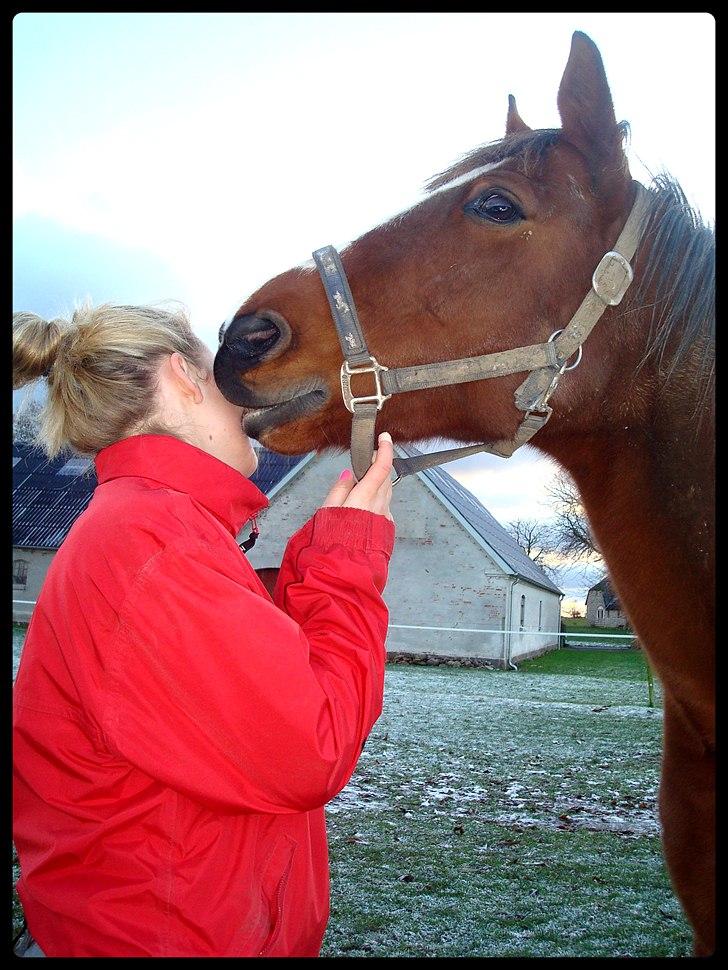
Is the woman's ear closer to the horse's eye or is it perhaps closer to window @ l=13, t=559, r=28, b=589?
the horse's eye

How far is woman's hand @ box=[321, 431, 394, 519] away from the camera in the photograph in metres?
1.73

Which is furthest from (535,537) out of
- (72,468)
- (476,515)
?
(72,468)

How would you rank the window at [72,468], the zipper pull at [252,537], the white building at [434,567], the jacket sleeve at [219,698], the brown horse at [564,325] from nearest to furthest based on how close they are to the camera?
the jacket sleeve at [219,698], the brown horse at [564,325], the zipper pull at [252,537], the window at [72,468], the white building at [434,567]

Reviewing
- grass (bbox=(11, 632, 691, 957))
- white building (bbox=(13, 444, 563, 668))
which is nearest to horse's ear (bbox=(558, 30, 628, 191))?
grass (bbox=(11, 632, 691, 957))

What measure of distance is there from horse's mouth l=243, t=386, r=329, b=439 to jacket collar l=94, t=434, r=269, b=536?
0.58ft

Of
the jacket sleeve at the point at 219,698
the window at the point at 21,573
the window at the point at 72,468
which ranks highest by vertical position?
the window at the point at 72,468

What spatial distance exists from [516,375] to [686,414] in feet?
1.52

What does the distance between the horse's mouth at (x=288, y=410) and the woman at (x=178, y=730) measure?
14.7 inches

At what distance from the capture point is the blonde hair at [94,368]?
5.78 feet

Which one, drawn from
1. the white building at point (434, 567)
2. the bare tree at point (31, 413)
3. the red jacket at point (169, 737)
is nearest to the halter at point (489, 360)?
the red jacket at point (169, 737)

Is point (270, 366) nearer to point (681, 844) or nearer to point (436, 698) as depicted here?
point (681, 844)

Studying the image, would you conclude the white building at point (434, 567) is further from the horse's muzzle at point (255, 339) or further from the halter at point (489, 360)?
the horse's muzzle at point (255, 339)

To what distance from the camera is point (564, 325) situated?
1952 millimetres

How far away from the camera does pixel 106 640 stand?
138cm
